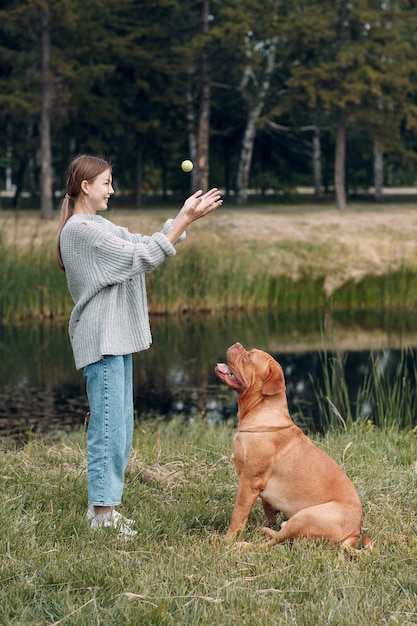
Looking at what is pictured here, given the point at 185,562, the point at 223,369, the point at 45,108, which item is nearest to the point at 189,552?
the point at 185,562

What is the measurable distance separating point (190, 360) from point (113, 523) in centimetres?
886

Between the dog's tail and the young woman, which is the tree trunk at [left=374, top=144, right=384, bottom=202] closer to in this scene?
the young woman

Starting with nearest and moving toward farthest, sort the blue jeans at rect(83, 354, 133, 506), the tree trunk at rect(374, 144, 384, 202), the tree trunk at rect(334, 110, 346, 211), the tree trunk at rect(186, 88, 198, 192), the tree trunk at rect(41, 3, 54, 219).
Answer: the blue jeans at rect(83, 354, 133, 506)
the tree trunk at rect(41, 3, 54, 219)
the tree trunk at rect(334, 110, 346, 211)
the tree trunk at rect(186, 88, 198, 192)
the tree trunk at rect(374, 144, 384, 202)

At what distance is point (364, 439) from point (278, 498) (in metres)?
2.70

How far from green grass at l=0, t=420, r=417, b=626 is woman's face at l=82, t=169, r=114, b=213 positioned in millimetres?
1494

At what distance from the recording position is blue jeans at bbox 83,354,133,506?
4715 millimetres

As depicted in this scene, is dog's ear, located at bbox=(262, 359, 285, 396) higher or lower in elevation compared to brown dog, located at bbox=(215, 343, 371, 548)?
higher

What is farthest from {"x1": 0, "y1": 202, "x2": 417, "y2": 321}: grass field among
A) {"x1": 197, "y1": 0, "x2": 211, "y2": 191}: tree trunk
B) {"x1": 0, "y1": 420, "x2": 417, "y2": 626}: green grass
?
{"x1": 0, "y1": 420, "x2": 417, "y2": 626}: green grass

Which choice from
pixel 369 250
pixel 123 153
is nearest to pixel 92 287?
pixel 369 250

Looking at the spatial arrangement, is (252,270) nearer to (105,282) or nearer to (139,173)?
(105,282)

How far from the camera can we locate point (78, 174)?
4805mm

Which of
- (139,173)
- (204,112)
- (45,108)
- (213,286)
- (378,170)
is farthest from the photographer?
(378,170)

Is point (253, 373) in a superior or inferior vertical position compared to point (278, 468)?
superior

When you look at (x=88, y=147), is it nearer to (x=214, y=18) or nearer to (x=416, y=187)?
(x=214, y=18)
